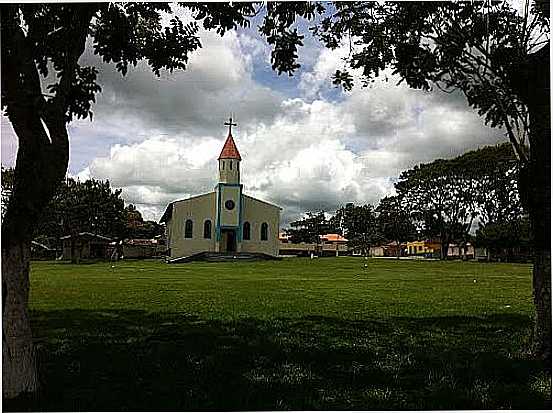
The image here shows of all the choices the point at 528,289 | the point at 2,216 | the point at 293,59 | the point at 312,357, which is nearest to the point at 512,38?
the point at 293,59

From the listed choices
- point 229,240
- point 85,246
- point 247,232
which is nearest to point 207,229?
point 229,240

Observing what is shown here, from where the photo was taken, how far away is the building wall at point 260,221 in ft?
115

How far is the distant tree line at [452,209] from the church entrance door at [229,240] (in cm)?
606

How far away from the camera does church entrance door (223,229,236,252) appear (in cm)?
3497

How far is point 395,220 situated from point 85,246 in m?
17.1

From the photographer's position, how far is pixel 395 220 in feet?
120

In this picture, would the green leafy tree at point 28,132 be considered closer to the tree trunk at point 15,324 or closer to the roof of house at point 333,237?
the tree trunk at point 15,324

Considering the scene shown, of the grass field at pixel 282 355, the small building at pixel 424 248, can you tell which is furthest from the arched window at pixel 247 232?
the grass field at pixel 282 355

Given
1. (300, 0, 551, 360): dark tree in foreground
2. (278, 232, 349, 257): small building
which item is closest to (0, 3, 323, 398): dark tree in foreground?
(300, 0, 551, 360): dark tree in foreground

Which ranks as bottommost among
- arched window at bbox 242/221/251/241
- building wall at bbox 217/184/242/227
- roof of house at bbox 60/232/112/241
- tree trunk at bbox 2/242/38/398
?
tree trunk at bbox 2/242/38/398

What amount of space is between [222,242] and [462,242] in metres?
12.8

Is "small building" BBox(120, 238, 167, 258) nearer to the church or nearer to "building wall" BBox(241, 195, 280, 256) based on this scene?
the church

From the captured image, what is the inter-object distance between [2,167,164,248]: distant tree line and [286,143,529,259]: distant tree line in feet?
33.8

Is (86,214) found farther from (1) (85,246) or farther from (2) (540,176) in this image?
(2) (540,176)
